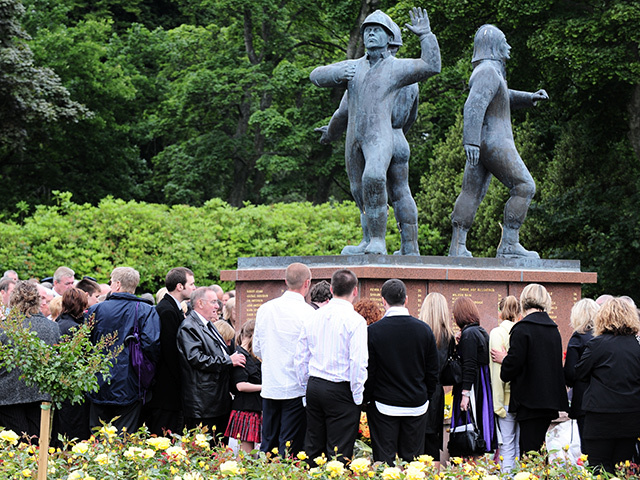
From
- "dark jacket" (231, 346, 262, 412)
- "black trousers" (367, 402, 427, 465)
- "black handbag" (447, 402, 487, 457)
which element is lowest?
"black handbag" (447, 402, 487, 457)

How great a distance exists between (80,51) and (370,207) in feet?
65.4

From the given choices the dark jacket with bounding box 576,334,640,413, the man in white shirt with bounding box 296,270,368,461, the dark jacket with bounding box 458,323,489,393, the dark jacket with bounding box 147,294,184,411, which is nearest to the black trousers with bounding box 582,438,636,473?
the dark jacket with bounding box 576,334,640,413

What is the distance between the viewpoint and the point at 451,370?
6.85 m

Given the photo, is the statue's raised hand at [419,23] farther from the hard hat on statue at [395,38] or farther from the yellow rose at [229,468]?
the yellow rose at [229,468]

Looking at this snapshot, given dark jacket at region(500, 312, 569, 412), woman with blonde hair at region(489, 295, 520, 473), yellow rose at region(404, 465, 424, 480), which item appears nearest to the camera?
yellow rose at region(404, 465, 424, 480)

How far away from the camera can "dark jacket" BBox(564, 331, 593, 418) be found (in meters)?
6.69

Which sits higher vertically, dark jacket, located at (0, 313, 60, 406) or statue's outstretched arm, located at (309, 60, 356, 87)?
statue's outstretched arm, located at (309, 60, 356, 87)

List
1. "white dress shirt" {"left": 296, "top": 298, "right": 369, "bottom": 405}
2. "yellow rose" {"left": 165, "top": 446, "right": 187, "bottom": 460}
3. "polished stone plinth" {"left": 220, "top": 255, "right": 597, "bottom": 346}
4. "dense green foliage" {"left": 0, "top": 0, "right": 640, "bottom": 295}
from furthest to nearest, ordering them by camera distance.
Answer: "dense green foliage" {"left": 0, "top": 0, "right": 640, "bottom": 295}, "polished stone plinth" {"left": 220, "top": 255, "right": 597, "bottom": 346}, "white dress shirt" {"left": 296, "top": 298, "right": 369, "bottom": 405}, "yellow rose" {"left": 165, "top": 446, "right": 187, "bottom": 460}

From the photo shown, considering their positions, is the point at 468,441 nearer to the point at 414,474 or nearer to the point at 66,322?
the point at 414,474

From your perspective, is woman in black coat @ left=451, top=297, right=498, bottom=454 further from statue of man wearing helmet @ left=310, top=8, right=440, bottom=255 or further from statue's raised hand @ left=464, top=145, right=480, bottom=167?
statue's raised hand @ left=464, top=145, right=480, bottom=167

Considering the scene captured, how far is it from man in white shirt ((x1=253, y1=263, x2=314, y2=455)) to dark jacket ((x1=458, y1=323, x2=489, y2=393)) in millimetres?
1323

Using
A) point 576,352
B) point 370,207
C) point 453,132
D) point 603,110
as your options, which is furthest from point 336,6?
point 576,352

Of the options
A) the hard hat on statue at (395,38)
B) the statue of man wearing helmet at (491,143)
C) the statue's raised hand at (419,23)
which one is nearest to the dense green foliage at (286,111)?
the statue of man wearing helmet at (491,143)

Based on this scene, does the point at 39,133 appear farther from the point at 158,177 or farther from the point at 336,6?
the point at 336,6
